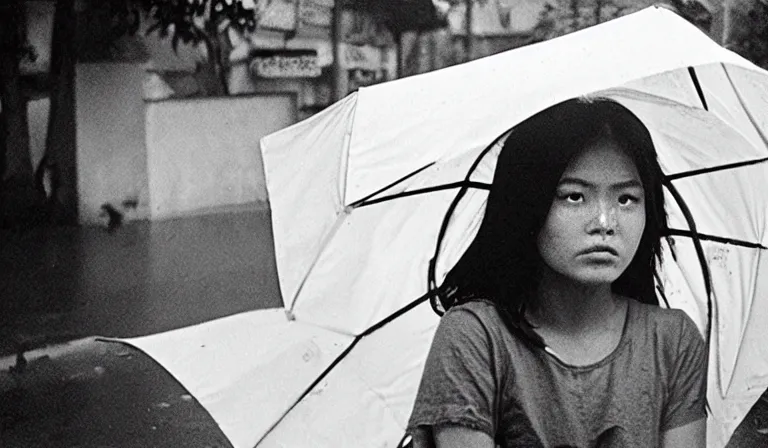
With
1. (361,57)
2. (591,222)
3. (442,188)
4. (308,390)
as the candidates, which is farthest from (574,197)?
(361,57)

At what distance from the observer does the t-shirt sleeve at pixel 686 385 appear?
2287 millimetres

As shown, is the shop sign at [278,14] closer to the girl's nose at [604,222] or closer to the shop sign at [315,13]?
the shop sign at [315,13]

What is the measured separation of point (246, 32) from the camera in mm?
8648

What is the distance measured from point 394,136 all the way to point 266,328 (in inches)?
25.5

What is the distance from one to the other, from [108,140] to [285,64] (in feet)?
4.53

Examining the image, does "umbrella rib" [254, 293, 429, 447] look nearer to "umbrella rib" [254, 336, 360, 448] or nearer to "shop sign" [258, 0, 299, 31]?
"umbrella rib" [254, 336, 360, 448]

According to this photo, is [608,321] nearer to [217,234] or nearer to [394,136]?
[394,136]

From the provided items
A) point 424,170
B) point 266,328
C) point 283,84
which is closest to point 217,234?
point 283,84

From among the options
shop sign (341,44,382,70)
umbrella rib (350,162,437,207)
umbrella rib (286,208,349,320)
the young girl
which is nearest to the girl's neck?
the young girl

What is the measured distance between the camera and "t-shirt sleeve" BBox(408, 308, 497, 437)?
212 centimetres

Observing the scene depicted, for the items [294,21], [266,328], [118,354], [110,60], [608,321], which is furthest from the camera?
[294,21]

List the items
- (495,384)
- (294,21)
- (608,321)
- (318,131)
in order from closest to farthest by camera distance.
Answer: (495,384) → (608,321) → (318,131) → (294,21)

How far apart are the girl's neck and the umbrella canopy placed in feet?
1.06

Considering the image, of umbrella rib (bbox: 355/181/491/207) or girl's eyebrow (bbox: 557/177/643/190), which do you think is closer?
girl's eyebrow (bbox: 557/177/643/190)
